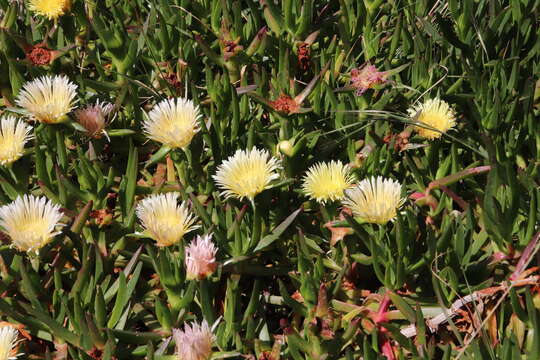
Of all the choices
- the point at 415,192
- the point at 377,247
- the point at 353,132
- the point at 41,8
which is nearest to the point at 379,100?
the point at 353,132

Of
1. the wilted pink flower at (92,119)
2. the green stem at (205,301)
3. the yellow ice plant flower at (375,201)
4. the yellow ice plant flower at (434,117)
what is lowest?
the green stem at (205,301)

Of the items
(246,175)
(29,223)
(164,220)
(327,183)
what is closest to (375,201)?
(327,183)

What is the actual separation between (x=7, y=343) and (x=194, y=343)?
0.28 metres

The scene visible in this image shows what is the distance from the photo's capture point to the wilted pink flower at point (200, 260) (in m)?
1.04

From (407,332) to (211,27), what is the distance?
90cm

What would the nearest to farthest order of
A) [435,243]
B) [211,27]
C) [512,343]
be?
[512,343], [435,243], [211,27]

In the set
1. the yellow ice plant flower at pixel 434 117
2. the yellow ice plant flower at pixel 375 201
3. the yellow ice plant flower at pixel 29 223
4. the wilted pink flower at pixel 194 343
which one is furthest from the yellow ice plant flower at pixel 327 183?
the yellow ice plant flower at pixel 29 223

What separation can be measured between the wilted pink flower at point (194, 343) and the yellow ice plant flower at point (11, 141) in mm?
467

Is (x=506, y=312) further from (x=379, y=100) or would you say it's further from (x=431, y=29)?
(x=431, y=29)

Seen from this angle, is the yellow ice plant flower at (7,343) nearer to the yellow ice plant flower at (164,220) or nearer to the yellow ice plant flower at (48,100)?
the yellow ice plant flower at (164,220)

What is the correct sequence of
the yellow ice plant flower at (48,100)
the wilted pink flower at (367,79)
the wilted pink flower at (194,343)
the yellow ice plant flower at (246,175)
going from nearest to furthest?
the wilted pink flower at (194,343), the yellow ice plant flower at (246,175), the yellow ice plant flower at (48,100), the wilted pink flower at (367,79)

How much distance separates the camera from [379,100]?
1384 mm

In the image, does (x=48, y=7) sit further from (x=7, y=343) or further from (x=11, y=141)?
(x=7, y=343)

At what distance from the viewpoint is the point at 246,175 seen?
3.74 feet
